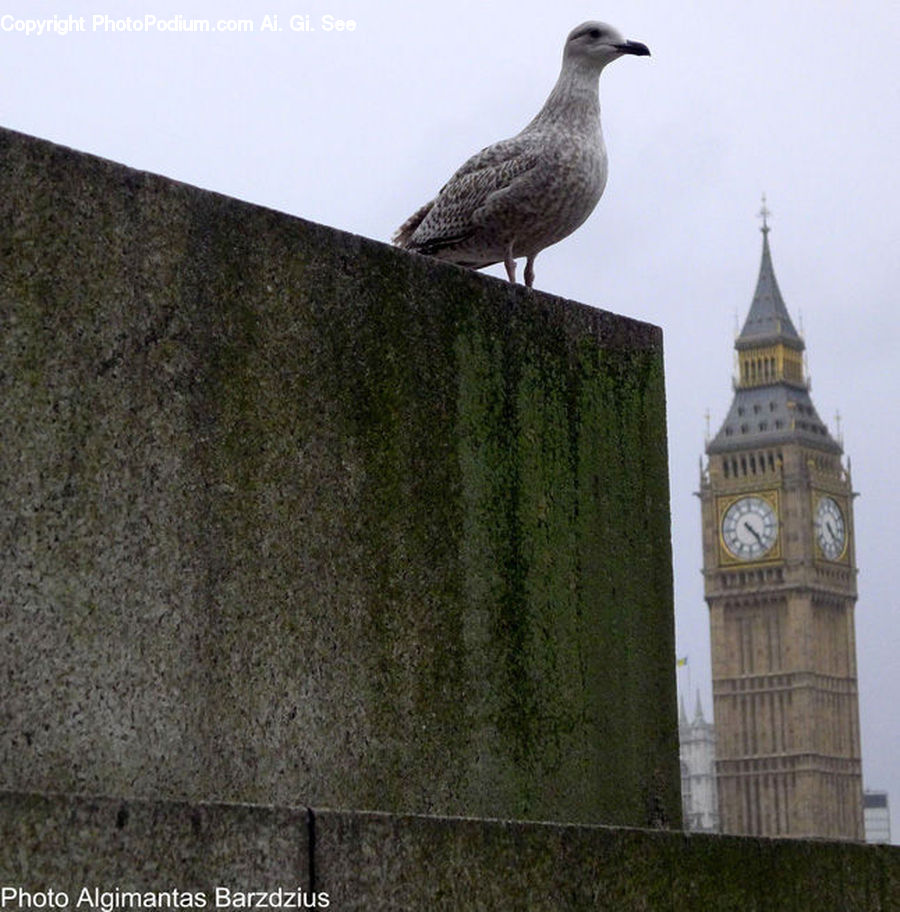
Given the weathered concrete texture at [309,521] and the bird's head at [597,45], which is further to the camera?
the bird's head at [597,45]

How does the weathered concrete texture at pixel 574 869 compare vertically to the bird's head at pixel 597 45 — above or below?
below

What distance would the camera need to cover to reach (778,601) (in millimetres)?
74438

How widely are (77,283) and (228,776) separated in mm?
626

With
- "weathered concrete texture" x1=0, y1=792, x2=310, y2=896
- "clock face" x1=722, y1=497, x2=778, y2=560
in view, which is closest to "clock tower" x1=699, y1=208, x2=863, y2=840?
"clock face" x1=722, y1=497, x2=778, y2=560

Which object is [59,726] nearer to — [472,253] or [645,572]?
[645,572]

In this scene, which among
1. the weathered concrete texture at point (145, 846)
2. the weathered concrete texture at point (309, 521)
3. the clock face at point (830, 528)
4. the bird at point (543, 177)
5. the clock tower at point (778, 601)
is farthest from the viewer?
the clock face at point (830, 528)

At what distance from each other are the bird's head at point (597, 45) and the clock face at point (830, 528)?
7134 cm

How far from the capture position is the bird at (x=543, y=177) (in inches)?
147

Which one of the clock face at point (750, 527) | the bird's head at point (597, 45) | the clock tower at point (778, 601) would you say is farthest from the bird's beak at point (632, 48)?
the clock face at point (750, 527)

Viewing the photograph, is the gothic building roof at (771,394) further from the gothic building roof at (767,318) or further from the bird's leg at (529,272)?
the bird's leg at (529,272)

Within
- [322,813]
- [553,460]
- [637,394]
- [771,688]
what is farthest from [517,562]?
[771,688]

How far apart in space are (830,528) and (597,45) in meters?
72.7

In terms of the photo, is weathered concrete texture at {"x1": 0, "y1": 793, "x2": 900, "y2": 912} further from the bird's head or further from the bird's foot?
the bird's head

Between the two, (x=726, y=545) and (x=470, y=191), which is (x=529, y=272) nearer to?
(x=470, y=191)
